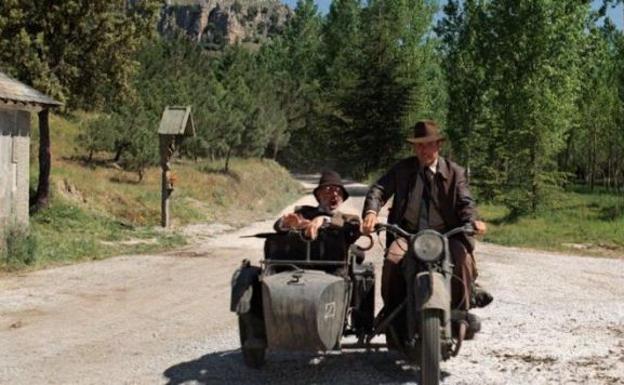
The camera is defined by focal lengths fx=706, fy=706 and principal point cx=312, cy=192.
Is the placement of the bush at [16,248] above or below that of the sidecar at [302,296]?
below

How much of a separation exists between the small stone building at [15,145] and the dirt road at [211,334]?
1.94 m

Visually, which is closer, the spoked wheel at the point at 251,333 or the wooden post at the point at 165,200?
the spoked wheel at the point at 251,333

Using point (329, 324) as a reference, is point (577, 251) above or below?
below

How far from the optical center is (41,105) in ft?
47.0

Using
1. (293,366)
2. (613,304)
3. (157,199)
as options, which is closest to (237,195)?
(157,199)

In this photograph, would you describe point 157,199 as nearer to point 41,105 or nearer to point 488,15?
point 41,105

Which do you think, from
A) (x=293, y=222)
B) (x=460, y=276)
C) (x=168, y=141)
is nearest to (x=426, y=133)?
(x=460, y=276)

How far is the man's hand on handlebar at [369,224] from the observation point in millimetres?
5227

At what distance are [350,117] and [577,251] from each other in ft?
96.4

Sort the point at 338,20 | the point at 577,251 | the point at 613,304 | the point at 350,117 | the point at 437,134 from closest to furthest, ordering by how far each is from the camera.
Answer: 1. the point at 437,134
2. the point at 613,304
3. the point at 577,251
4. the point at 350,117
5. the point at 338,20

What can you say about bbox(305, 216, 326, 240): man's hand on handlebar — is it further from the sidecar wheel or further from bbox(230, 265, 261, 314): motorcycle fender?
the sidecar wheel

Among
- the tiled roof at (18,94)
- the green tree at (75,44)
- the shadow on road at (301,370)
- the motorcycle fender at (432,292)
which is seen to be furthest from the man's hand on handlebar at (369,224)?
the green tree at (75,44)

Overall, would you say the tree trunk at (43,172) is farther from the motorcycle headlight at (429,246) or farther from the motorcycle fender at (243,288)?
the motorcycle headlight at (429,246)

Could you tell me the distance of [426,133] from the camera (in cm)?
556
